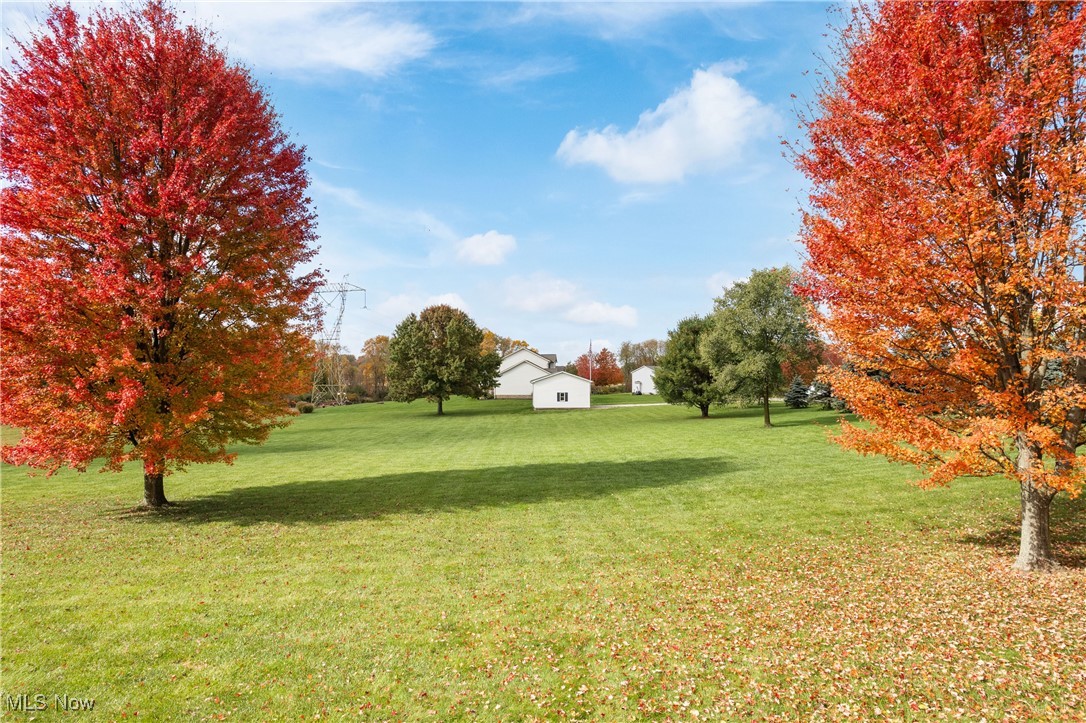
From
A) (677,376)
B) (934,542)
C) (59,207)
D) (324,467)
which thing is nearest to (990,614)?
(934,542)

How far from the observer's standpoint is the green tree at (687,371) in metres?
48.6

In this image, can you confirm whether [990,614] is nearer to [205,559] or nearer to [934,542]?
[934,542]

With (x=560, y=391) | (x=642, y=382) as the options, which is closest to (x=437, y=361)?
(x=560, y=391)

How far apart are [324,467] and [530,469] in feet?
32.1

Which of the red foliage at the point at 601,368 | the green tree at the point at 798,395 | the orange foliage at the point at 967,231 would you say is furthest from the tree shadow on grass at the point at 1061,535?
the red foliage at the point at 601,368

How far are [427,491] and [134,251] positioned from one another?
1093cm

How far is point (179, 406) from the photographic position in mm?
13164

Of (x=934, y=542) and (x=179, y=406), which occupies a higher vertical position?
(x=179, y=406)

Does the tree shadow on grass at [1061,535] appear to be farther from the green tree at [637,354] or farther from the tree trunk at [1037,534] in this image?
the green tree at [637,354]

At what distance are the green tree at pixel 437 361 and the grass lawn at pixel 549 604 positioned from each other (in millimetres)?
42747

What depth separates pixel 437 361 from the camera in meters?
62.2

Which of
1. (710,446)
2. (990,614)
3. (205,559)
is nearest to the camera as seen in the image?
(990,614)

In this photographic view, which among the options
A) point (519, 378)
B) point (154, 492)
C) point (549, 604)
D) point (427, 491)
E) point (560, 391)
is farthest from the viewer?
point (519, 378)

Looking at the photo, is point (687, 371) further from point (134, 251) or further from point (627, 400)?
point (134, 251)
